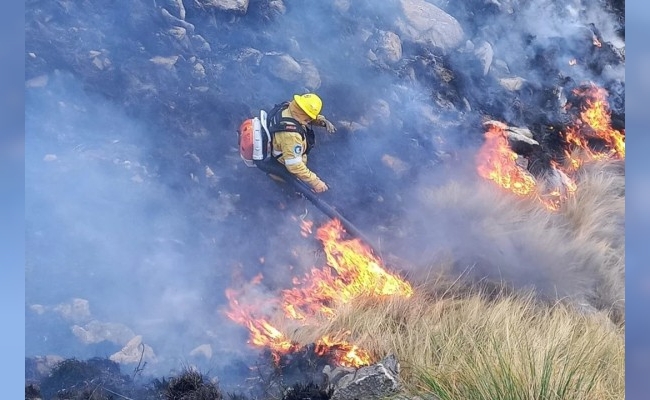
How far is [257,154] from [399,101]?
111 cm

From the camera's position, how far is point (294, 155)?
16.5 feet

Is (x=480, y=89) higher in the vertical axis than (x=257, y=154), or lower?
higher

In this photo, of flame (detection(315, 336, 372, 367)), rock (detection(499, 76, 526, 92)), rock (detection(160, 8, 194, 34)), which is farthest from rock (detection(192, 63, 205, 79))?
rock (detection(499, 76, 526, 92))

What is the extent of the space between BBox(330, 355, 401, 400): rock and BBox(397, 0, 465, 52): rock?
2.33 meters

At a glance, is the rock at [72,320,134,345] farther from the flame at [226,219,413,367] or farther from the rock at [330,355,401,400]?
the rock at [330,355,401,400]

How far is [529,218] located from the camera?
516cm

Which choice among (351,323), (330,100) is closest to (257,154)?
(330,100)

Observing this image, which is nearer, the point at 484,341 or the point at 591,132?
the point at 484,341

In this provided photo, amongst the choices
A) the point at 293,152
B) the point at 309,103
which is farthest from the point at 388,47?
the point at 293,152

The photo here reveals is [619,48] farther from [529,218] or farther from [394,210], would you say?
[394,210]

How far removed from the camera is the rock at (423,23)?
16.9ft

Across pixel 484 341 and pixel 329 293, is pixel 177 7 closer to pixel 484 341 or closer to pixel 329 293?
pixel 329 293

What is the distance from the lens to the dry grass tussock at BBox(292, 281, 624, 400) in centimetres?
479

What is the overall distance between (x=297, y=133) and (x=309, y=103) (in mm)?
233
